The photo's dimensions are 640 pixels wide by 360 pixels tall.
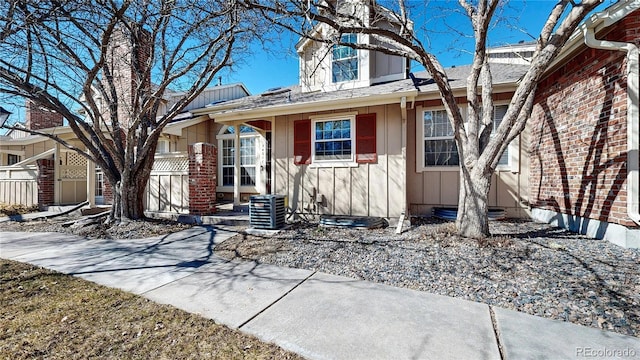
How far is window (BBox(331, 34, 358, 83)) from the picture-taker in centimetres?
762

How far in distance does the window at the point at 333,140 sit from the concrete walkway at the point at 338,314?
3664 millimetres

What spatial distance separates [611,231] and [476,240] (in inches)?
75.8

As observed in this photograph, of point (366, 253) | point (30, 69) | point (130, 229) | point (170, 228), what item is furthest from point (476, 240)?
point (30, 69)

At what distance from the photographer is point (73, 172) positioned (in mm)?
10055

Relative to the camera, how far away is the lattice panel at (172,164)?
7.38 meters

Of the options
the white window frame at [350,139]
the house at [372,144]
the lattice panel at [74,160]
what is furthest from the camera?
the lattice panel at [74,160]

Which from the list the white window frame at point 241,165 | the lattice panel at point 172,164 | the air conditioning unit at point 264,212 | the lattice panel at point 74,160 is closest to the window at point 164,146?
the white window frame at point 241,165

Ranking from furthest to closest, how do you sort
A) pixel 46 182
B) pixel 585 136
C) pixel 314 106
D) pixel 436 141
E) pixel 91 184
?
pixel 46 182, pixel 91 184, pixel 436 141, pixel 314 106, pixel 585 136

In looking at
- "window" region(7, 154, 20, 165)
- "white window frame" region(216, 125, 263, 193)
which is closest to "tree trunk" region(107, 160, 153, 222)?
"white window frame" region(216, 125, 263, 193)

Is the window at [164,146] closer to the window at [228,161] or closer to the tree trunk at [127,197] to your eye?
the window at [228,161]

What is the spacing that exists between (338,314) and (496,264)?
2276mm

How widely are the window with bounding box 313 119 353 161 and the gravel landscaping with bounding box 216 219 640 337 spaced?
7.15 feet

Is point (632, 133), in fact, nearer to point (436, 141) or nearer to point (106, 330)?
point (436, 141)

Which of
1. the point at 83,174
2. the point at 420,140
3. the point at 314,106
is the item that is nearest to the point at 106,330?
the point at 314,106
